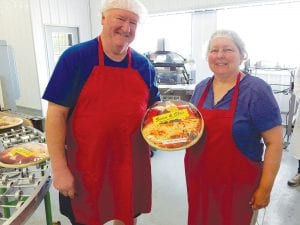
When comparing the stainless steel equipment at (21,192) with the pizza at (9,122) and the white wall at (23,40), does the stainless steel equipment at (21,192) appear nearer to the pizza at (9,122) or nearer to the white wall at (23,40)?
the pizza at (9,122)

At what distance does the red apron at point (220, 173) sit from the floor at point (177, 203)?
93cm

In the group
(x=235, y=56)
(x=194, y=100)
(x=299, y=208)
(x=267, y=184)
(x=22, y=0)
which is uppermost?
(x=22, y=0)

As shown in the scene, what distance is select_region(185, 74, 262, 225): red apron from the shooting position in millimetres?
1167

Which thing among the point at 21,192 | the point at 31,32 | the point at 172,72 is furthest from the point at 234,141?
the point at 31,32

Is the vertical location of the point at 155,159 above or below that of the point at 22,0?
below

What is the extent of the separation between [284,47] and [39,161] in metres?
4.36

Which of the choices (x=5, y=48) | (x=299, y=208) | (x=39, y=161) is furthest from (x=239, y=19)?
(x=39, y=161)

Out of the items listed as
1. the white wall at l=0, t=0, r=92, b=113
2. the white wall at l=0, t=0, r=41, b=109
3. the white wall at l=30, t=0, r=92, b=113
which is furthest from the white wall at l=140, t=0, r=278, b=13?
the white wall at l=0, t=0, r=41, b=109

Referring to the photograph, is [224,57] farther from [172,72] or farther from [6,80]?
[172,72]

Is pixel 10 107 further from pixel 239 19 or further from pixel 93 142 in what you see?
pixel 239 19

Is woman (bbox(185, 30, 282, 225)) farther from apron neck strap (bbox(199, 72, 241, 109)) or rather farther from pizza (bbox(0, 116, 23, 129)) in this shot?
pizza (bbox(0, 116, 23, 129))

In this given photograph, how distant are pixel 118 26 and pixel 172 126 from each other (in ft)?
1.64

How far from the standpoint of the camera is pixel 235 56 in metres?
1.18

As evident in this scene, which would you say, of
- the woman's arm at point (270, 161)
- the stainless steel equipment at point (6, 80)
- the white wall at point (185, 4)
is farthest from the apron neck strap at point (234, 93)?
the white wall at point (185, 4)
